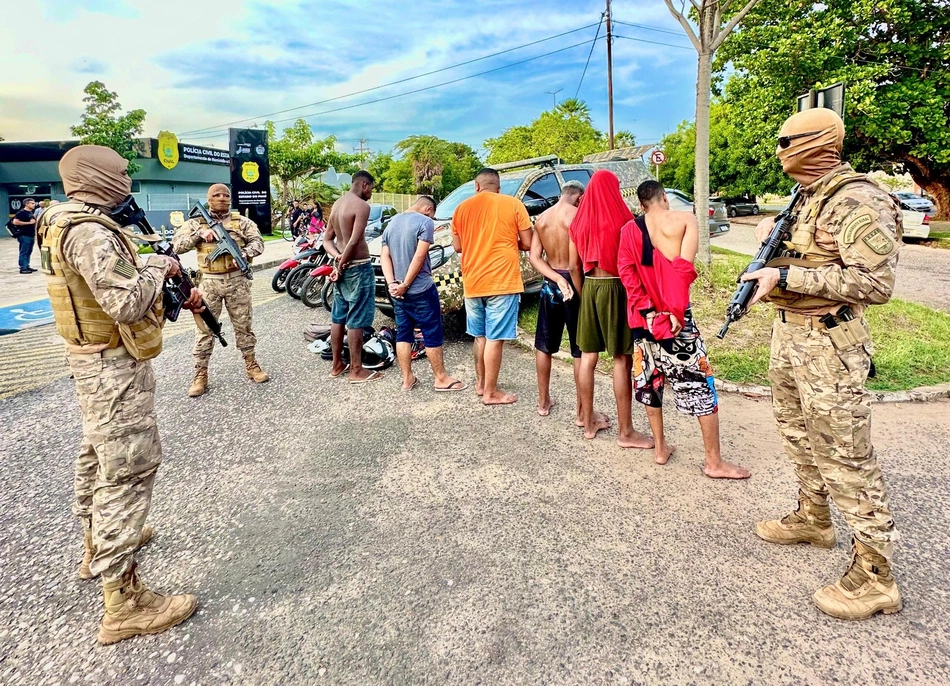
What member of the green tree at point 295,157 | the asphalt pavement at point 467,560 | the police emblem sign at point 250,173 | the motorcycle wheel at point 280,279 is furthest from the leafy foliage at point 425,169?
the asphalt pavement at point 467,560

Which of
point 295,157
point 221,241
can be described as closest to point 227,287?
point 221,241

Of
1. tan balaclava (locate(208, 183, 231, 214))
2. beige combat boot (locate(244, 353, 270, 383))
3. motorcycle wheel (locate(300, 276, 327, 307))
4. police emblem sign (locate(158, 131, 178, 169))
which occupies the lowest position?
beige combat boot (locate(244, 353, 270, 383))

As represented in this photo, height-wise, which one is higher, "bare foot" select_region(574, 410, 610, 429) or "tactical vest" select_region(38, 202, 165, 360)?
"tactical vest" select_region(38, 202, 165, 360)

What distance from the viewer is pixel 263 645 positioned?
87.9 inches

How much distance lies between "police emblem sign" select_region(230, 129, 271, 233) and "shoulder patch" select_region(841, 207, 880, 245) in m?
23.4

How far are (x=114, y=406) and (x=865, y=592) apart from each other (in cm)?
324

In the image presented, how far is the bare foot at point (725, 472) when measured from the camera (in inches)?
133

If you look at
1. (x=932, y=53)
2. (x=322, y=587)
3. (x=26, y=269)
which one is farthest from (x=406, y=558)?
(x=932, y=53)

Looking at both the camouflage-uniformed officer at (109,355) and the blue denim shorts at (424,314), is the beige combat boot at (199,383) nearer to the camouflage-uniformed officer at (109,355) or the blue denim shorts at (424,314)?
the blue denim shorts at (424,314)

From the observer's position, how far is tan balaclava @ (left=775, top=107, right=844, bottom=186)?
2334mm

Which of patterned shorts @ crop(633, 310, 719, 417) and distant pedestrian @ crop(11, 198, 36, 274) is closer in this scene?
patterned shorts @ crop(633, 310, 719, 417)

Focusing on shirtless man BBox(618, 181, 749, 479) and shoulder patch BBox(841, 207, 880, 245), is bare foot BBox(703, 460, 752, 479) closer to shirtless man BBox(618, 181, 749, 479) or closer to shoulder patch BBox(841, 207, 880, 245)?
shirtless man BBox(618, 181, 749, 479)

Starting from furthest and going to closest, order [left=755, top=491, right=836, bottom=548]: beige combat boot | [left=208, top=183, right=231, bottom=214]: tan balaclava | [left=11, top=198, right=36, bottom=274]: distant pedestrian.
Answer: [left=11, top=198, right=36, bottom=274]: distant pedestrian < [left=208, top=183, right=231, bottom=214]: tan balaclava < [left=755, top=491, right=836, bottom=548]: beige combat boot

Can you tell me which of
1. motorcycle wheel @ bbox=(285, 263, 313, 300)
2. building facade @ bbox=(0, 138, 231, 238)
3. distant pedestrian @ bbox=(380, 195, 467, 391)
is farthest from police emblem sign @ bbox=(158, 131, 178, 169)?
distant pedestrian @ bbox=(380, 195, 467, 391)
